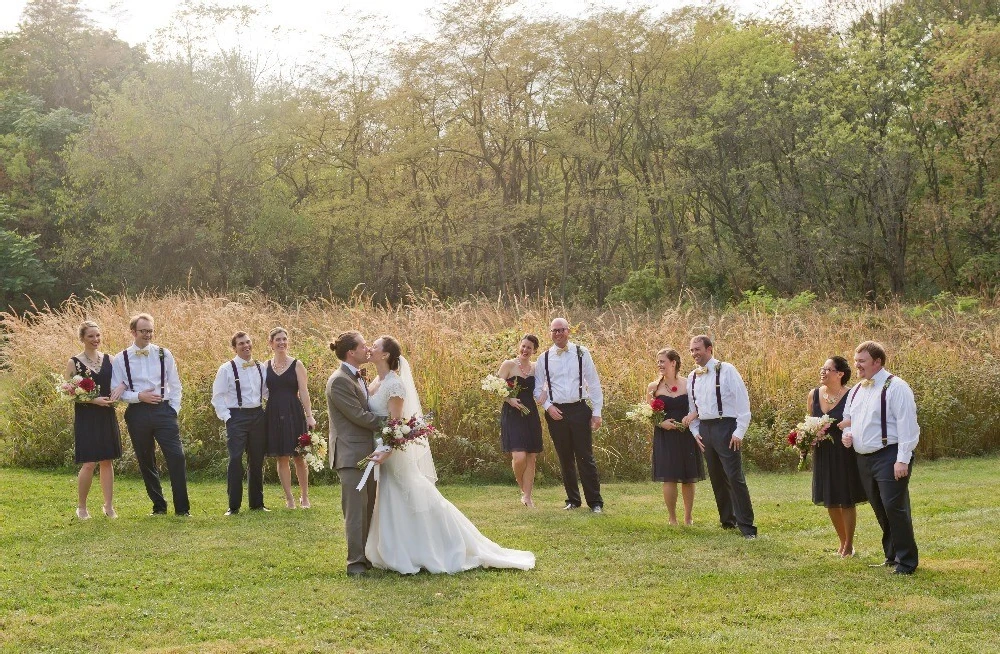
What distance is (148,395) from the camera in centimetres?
1058

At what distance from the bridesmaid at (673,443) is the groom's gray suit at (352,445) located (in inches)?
130

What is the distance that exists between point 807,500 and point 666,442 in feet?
9.20

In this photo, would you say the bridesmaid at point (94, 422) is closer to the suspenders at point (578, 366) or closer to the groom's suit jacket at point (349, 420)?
the groom's suit jacket at point (349, 420)

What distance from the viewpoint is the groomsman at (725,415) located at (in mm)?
9797

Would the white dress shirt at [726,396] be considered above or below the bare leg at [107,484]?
above

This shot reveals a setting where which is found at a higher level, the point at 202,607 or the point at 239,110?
the point at 239,110

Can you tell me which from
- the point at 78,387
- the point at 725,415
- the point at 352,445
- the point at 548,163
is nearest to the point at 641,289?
the point at 548,163

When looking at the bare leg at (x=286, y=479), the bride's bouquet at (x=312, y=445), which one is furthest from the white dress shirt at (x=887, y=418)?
the bare leg at (x=286, y=479)

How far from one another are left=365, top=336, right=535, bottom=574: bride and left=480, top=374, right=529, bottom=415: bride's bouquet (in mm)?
3137

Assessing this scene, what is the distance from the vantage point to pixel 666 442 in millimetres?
10438

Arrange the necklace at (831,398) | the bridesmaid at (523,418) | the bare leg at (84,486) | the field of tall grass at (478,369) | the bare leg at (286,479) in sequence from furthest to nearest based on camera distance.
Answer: the field of tall grass at (478,369) < the bridesmaid at (523,418) < the bare leg at (286,479) < the bare leg at (84,486) < the necklace at (831,398)

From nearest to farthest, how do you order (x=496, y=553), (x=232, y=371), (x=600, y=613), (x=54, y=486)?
1. (x=600, y=613)
2. (x=496, y=553)
3. (x=232, y=371)
4. (x=54, y=486)

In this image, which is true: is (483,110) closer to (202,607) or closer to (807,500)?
(807,500)

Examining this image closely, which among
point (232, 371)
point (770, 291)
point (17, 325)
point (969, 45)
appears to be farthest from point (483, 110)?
point (232, 371)
